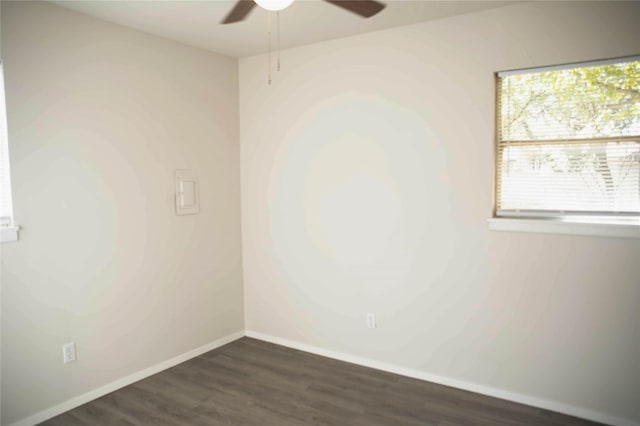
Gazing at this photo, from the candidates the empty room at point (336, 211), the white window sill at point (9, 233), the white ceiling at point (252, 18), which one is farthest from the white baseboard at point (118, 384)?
the white ceiling at point (252, 18)

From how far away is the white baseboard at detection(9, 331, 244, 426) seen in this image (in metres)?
2.63

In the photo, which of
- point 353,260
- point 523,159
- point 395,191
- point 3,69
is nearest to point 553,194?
point 523,159

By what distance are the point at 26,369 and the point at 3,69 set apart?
176 cm

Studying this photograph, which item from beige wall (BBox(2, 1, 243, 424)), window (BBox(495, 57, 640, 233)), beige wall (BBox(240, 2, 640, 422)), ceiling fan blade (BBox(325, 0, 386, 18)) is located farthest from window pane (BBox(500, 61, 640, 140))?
beige wall (BBox(2, 1, 243, 424))

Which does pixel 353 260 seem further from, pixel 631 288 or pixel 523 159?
pixel 631 288

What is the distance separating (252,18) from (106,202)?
1606 millimetres

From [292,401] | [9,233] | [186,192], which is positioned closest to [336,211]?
[186,192]

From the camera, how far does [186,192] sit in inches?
138

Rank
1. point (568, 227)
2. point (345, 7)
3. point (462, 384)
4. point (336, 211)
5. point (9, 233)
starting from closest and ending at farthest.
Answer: point (345, 7) < point (9, 233) < point (568, 227) < point (462, 384) < point (336, 211)

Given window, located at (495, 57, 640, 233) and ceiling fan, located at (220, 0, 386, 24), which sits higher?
ceiling fan, located at (220, 0, 386, 24)

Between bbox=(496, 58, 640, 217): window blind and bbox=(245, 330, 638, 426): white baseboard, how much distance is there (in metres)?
1.20

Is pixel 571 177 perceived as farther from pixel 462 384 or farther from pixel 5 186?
pixel 5 186

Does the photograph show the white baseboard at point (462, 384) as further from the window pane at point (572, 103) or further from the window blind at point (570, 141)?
the window pane at point (572, 103)

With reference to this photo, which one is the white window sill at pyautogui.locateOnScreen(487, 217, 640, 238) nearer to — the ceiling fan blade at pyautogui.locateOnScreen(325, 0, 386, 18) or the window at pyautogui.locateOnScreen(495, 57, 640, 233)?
the window at pyautogui.locateOnScreen(495, 57, 640, 233)
